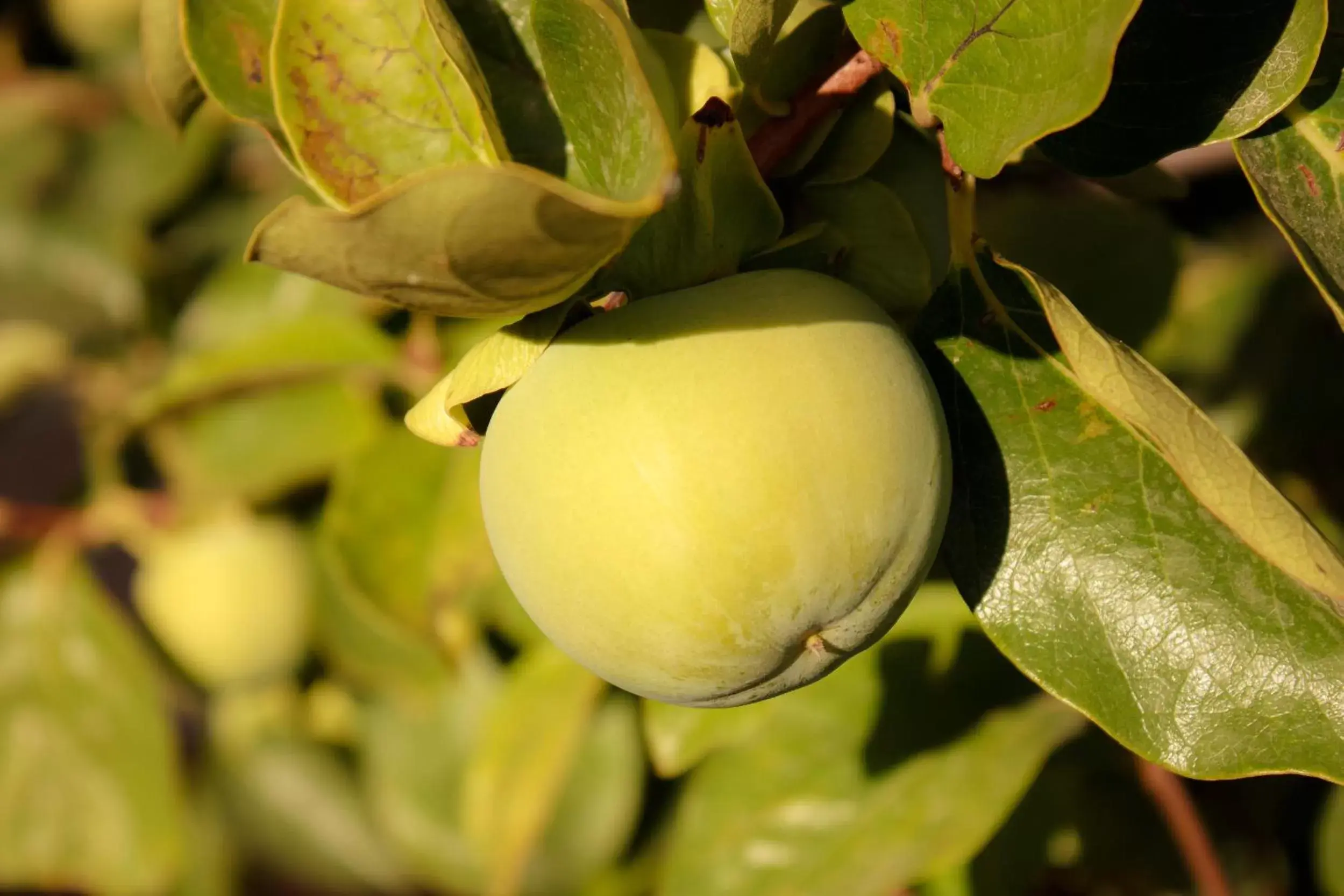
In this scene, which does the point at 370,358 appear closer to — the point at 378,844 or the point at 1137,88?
the point at 1137,88

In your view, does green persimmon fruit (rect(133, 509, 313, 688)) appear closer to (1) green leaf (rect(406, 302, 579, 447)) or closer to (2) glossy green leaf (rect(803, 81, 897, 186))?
(1) green leaf (rect(406, 302, 579, 447))

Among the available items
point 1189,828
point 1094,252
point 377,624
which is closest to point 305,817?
point 377,624

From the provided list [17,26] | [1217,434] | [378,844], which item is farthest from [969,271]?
[17,26]

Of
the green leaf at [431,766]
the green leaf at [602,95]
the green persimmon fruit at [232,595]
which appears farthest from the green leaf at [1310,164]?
the green persimmon fruit at [232,595]

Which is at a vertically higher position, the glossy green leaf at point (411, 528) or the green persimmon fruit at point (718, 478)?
the green persimmon fruit at point (718, 478)

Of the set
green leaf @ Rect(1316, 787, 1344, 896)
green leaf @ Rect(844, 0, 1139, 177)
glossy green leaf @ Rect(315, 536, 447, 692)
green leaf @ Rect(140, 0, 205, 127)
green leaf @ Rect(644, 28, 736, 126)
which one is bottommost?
glossy green leaf @ Rect(315, 536, 447, 692)

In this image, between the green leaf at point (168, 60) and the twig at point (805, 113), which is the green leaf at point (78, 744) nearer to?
the green leaf at point (168, 60)

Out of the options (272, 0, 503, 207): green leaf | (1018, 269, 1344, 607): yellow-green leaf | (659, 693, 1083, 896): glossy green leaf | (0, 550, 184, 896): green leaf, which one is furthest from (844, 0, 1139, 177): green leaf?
(0, 550, 184, 896): green leaf
